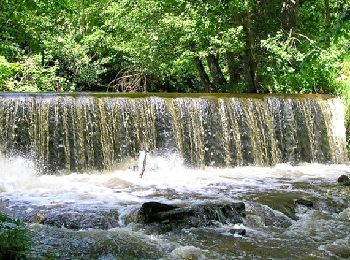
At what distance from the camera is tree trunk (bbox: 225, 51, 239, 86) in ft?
53.2

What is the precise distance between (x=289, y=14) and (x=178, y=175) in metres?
7.87

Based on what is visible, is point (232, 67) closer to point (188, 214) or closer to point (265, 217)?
point (265, 217)

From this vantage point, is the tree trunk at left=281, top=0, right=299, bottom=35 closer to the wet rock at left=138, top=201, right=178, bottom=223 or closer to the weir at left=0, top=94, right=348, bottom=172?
the weir at left=0, top=94, right=348, bottom=172

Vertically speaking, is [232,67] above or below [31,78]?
above

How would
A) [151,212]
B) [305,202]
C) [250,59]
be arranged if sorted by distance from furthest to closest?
[250,59]
[305,202]
[151,212]

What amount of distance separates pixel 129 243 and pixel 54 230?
3.36 ft

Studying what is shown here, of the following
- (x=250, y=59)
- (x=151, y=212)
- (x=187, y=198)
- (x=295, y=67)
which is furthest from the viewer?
(x=250, y=59)

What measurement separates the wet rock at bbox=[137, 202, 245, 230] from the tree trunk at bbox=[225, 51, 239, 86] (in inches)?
404

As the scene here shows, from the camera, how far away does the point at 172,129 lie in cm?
1124

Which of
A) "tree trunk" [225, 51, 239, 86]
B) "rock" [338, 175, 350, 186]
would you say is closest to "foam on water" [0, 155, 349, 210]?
"rock" [338, 175, 350, 186]

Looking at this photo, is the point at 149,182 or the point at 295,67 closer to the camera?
the point at 149,182

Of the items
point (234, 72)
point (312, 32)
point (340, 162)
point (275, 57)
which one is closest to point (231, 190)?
point (340, 162)

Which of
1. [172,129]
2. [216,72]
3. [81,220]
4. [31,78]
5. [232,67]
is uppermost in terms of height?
[232,67]

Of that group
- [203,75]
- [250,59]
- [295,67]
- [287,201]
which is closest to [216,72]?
[203,75]
